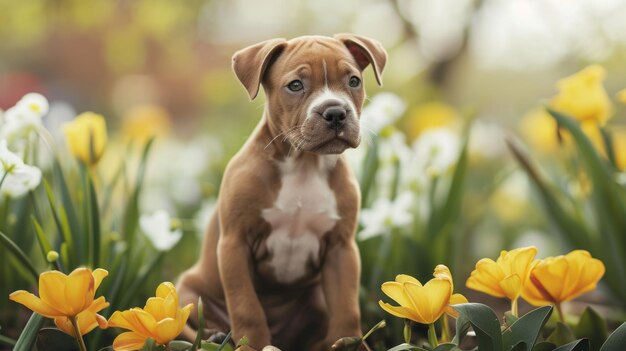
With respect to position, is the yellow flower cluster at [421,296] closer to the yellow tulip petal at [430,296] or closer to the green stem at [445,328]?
the yellow tulip petal at [430,296]

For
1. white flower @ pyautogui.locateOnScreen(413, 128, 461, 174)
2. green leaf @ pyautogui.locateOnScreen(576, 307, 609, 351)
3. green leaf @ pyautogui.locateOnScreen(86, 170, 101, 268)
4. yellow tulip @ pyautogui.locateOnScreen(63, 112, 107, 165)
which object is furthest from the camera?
white flower @ pyautogui.locateOnScreen(413, 128, 461, 174)

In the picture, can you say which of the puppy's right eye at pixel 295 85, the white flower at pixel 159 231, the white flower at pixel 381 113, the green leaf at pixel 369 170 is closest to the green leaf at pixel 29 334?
the white flower at pixel 159 231

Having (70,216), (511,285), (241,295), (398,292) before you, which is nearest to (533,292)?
(511,285)

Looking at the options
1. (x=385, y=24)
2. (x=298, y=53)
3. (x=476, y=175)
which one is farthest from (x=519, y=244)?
(x=385, y=24)

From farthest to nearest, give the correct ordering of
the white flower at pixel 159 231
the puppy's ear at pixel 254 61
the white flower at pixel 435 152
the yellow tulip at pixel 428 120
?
the yellow tulip at pixel 428 120 → the white flower at pixel 435 152 → the white flower at pixel 159 231 → the puppy's ear at pixel 254 61

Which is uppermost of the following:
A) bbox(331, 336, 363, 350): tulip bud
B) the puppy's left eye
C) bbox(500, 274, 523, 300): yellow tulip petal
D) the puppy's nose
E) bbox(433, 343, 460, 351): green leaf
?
the puppy's left eye

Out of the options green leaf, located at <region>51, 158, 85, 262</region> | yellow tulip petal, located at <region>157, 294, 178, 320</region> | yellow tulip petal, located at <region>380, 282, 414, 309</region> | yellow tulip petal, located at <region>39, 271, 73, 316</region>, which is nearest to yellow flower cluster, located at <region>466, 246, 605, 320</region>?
yellow tulip petal, located at <region>380, 282, 414, 309</region>

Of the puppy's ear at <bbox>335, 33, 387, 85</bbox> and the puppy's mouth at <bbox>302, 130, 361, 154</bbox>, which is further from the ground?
the puppy's ear at <bbox>335, 33, 387, 85</bbox>

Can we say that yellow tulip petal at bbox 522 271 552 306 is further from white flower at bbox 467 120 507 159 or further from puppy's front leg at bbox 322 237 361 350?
white flower at bbox 467 120 507 159
